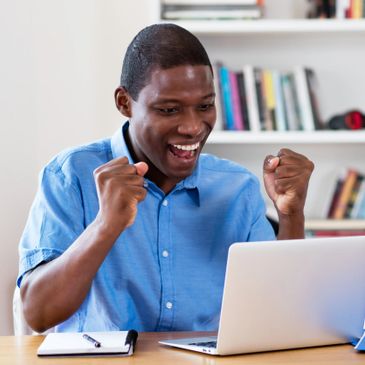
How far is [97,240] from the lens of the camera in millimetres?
1572

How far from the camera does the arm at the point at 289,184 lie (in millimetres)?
1814

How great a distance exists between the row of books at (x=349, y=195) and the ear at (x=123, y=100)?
157 cm

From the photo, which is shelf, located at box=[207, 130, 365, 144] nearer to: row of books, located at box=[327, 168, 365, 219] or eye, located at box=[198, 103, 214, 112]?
row of books, located at box=[327, 168, 365, 219]

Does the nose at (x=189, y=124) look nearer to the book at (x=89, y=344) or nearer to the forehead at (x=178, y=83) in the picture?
the forehead at (x=178, y=83)

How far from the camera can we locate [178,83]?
1.69 m

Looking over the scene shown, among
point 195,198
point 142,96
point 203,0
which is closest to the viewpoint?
point 142,96

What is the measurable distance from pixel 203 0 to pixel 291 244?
1877mm

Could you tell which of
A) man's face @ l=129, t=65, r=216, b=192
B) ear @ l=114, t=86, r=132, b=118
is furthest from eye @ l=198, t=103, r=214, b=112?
ear @ l=114, t=86, r=132, b=118

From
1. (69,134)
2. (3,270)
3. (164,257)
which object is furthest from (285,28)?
(164,257)

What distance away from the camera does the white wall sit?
2.62 m

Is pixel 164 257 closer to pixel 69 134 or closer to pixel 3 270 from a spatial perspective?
pixel 3 270

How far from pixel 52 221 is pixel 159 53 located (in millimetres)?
410

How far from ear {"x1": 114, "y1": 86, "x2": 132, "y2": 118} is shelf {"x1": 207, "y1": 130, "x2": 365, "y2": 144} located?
1.28 m

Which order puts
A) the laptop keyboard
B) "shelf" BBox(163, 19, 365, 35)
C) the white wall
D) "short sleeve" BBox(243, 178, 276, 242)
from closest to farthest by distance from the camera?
the laptop keyboard, "short sleeve" BBox(243, 178, 276, 242), the white wall, "shelf" BBox(163, 19, 365, 35)
